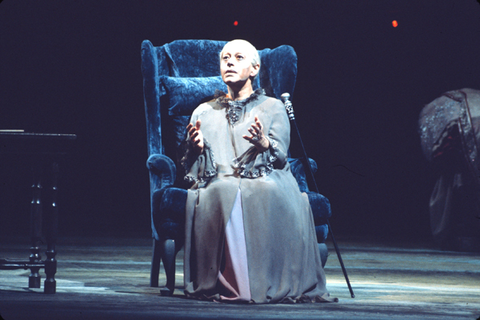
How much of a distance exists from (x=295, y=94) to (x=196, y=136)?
3418mm

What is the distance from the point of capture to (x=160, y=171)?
10.2 feet

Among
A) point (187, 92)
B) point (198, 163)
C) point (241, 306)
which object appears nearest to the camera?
point (241, 306)

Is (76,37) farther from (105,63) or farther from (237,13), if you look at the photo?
(237,13)

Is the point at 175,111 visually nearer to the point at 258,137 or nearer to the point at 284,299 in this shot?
the point at 258,137

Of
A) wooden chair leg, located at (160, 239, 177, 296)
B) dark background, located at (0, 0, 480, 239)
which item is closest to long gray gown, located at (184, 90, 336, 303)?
wooden chair leg, located at (160, 239, 177, 296)

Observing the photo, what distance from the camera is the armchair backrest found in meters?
3.41

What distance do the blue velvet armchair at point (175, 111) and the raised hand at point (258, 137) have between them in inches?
15.9

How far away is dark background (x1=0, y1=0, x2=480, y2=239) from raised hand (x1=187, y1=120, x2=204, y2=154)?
Answer: 2999mm

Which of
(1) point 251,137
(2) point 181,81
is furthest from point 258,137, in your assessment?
(2) point 181,81

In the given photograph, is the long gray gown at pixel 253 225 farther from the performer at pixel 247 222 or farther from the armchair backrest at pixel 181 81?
the armchair backrest at pixel 181 81

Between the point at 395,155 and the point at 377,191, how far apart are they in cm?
39

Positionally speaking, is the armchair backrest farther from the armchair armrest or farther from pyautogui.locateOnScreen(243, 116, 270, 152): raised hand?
pyautogui.locateOnScreen(243, 116, 270, 152): raised hand

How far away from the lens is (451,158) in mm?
4852

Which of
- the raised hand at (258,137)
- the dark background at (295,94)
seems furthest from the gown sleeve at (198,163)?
the dark background at (295,94)
